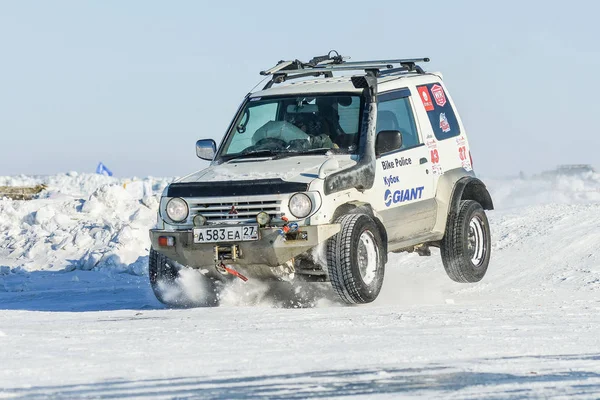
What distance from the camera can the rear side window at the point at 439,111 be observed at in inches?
424

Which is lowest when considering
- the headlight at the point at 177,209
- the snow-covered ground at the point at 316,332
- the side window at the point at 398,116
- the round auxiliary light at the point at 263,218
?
the snow-covered ground at the point at 316,332

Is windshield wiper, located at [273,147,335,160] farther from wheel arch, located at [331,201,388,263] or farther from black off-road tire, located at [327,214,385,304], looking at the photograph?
black off-road tire, located at [327,214,385,304]

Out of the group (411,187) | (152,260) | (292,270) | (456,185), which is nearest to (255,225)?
(292,270)

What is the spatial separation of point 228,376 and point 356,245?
371 centimetres

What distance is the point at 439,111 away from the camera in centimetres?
1096

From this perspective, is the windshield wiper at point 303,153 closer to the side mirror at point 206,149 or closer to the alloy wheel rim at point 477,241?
the side mirror at point 206,149

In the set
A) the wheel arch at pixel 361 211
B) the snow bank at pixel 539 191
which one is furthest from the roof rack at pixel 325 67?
the snow bank at pixel 539 191

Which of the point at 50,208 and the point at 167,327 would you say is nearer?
the point at 167,327

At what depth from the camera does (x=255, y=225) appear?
8945 mm

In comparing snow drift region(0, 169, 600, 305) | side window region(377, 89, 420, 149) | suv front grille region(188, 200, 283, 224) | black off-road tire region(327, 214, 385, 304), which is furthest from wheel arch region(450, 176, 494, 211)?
suv front grille region(188, 200, 283, 224)

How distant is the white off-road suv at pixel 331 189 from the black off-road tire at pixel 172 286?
0.01 m

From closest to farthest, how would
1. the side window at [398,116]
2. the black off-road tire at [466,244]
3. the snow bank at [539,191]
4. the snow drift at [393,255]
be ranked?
the side window at [398,116]
the black off-road tire at [466,244]
the snow drift at [393,255]
the snow bank at [539,191]

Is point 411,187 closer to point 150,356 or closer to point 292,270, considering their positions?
point 292,270

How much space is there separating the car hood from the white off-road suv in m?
0.01
